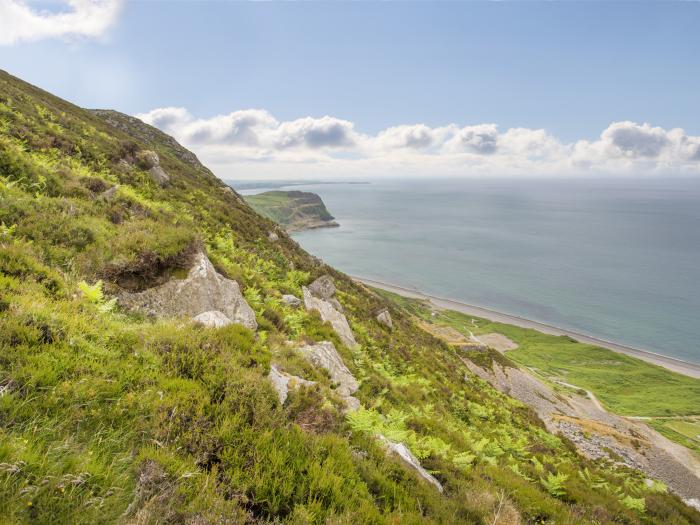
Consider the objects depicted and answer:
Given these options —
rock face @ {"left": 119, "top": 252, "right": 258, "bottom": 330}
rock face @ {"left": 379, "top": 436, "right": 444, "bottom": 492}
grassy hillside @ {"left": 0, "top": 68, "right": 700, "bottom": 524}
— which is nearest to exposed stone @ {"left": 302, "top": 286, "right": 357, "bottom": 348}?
grassy hillside @ {"left": 0, "top": 68, "right": 700, "bottom": 524}

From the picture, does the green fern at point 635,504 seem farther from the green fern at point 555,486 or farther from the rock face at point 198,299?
the rock face at point 198,299

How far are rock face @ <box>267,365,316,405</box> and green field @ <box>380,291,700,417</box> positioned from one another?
58.3m

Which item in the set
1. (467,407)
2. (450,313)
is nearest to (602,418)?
(467,407)

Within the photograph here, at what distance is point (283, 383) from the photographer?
6480 millimetres

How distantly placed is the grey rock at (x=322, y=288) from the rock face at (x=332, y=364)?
8260 mm

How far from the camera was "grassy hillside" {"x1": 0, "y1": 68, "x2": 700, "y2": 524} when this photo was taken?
3.43 metres

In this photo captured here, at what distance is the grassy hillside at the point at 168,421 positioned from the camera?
3.43m

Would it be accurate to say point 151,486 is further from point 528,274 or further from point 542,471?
point 528,274

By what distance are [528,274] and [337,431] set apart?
126878 millimetres

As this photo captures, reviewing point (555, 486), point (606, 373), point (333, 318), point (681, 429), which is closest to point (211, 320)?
point (333, 318)

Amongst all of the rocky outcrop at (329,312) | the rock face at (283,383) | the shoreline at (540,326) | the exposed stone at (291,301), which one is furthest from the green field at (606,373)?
the rock face at (283,383)

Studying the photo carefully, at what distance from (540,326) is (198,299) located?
300ft

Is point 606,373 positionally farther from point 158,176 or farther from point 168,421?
point 168,421

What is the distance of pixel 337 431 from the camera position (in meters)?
5.87
